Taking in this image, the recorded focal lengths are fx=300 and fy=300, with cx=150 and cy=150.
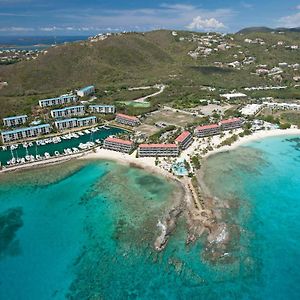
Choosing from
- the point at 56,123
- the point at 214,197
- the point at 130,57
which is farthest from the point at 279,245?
the point at 130,57

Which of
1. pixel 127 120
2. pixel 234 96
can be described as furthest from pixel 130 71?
pixel 127 120

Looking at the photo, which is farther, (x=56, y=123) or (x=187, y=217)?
(x=56, y=123)

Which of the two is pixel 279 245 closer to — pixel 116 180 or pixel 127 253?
pixel 127 253

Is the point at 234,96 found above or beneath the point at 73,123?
above

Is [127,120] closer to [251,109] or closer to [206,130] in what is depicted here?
[206,130]

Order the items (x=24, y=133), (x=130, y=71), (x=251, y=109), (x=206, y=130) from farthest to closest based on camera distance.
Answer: (x=130, y=71), (x=251, y=109), (x=206, y=130), (x=24, y=133)

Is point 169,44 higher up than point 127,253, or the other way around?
point 169,44

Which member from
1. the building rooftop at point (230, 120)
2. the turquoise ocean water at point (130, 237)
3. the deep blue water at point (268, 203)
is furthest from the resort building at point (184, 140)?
the building rooftop at point (230, 120)
